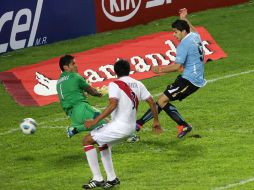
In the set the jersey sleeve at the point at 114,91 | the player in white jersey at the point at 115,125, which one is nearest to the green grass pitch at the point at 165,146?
the player in white jersey at the point at 115,125

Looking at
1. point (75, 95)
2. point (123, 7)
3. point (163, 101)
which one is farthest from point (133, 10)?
point (75, 95)

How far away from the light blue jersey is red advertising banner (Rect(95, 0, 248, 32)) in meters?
9.67

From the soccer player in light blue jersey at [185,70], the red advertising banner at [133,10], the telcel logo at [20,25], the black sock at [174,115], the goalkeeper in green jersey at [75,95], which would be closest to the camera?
the goalkeeper in green jersey at [75,95]

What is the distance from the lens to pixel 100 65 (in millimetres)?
24062

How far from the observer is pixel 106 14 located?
27.6m

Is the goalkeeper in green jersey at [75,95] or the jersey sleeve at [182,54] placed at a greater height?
the jersey sleeve at [182,54]

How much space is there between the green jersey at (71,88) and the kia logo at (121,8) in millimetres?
10556

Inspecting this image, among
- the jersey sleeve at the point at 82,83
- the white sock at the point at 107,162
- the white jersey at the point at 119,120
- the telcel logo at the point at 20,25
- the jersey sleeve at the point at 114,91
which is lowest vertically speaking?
the white sock at the point at 107,162

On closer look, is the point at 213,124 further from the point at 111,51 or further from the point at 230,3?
the point at 230,3

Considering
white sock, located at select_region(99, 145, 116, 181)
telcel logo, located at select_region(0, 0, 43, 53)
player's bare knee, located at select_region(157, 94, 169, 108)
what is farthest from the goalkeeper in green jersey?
telcel logo, located at select_region(0, 0, 43, 53)

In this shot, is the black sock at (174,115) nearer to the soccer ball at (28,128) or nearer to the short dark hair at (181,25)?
the short dark hair at (181,25)

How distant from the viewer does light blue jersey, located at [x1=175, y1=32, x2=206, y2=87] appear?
57.9ft

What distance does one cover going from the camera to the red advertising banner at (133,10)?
2753cm

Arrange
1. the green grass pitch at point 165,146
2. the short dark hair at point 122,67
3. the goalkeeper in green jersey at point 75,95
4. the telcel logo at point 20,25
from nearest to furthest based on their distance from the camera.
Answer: the short dark hair at point 122,67
the green grass pitch at point 165,146
the goalkeeper in green jersey at point 75,95
the telcel logo at point 20,25
